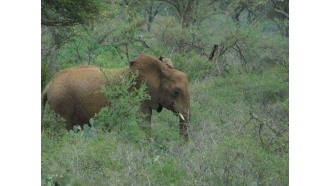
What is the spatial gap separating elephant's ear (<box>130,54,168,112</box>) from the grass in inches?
25.4

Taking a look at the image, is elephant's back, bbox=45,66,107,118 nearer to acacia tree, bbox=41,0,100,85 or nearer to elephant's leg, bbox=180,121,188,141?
acacia tree, bbox=41,0,100,85

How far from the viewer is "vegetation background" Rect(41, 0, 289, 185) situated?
10.8 ft

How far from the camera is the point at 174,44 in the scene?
5.80 m

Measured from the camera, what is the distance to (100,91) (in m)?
4.68

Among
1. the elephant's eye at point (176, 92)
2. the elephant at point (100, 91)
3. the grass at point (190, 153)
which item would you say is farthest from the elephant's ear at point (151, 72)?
the grass at point (190, 153)

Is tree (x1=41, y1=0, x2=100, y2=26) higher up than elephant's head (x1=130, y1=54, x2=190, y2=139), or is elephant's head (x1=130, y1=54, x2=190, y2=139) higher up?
tree (x1=41, y1=0, x2=100, y2=26)

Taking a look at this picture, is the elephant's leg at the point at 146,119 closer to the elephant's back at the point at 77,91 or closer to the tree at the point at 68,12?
the elephant's back at the point at 77,91

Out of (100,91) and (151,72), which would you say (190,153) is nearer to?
(100,91)

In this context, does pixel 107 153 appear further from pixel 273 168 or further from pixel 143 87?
pixel 143 87

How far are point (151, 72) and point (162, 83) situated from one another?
112 millimetres

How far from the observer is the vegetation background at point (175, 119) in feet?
10.8

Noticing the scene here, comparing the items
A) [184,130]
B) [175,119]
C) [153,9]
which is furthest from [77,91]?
[153,9]

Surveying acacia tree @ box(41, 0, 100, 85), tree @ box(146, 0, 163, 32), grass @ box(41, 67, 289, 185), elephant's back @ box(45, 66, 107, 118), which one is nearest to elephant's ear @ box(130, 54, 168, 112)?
elephant's back @ box(45, 66, 107, 118)
